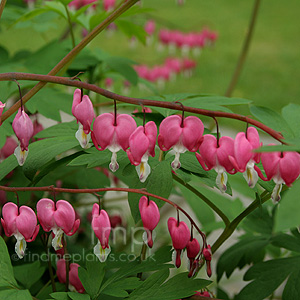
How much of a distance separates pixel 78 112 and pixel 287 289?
0.60 m

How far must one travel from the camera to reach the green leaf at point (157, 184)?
0.98 meters

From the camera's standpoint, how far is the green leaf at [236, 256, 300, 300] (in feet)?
3.69


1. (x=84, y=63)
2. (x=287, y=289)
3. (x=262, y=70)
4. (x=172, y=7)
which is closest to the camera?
(x=287, y=289)

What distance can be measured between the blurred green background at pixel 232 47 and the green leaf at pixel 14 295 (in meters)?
3.87

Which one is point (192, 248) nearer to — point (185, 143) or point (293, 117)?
point (185, 143)

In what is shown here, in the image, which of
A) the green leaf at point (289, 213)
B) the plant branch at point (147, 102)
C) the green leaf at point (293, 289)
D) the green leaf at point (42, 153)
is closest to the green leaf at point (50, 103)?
the green leaf at point (42, 153)

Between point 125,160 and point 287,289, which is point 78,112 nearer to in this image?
point 125,160

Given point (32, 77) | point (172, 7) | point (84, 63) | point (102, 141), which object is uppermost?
point (32, 77)

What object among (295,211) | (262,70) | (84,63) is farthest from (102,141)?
(262,70)

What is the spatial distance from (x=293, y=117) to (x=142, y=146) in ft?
1.49

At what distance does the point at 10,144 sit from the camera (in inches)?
58.6

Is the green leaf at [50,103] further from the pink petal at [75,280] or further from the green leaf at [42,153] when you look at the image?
the pink petal at [75,280]

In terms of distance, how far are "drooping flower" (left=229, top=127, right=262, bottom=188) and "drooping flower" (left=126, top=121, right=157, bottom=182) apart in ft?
0.45

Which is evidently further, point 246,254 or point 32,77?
point 246,254
